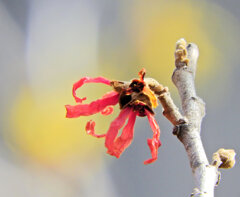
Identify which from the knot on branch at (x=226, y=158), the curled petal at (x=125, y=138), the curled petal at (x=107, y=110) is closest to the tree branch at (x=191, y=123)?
the knot on branch at (x=226, y=158)

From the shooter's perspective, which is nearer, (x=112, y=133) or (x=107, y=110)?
(x=112, y=133)

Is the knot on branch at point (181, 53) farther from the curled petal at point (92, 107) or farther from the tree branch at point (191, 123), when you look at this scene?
the curled petal at point (92, 107)

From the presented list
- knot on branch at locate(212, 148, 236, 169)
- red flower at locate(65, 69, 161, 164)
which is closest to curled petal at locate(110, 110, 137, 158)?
red flower at locate(65, 69, 161, 164)

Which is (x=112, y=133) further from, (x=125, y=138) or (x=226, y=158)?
(x=226, y=158)

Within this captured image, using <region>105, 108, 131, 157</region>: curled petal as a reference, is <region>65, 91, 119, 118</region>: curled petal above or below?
above

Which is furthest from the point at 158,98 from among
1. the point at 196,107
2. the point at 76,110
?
the point at 76,110

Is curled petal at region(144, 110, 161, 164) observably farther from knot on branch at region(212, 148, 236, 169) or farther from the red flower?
knot on branch at region(212, 148, 236, 169)

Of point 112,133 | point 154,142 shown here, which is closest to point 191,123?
point 154,142

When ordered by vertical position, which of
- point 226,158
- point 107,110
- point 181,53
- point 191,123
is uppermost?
point 181,53
